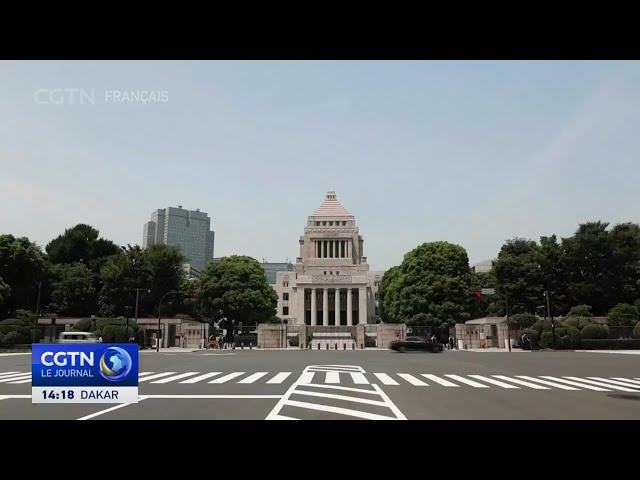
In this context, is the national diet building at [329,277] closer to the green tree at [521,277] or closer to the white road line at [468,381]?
the green tree at [521,277]

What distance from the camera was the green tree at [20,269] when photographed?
44812mm

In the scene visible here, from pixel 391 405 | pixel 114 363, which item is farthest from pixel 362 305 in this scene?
pixel 114 363

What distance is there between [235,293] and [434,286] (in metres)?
23.7

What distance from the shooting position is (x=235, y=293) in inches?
2349

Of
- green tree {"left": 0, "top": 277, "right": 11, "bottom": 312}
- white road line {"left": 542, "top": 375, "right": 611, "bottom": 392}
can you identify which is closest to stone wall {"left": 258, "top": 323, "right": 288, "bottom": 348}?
green tree {"left": 0, "top": 277, "right": 11, "bottom": 312}

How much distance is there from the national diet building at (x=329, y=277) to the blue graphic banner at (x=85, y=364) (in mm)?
68452

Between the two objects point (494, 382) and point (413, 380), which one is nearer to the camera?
point (494, 382)

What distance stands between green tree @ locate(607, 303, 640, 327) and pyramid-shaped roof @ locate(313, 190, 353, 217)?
61154 mm

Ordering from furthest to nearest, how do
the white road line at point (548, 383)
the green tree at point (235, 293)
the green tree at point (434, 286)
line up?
the green tree at point (235, 293), the green tree at point (434, 286), the white road line at point (548, 383)

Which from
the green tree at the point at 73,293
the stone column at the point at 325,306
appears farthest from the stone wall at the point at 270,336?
the stone column at the point at 325,306

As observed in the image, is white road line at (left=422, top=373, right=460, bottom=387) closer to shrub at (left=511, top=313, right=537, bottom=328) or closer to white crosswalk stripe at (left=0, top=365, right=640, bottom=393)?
white crosswalk stripe at (left=0, top=365, right=640, bottom=393)

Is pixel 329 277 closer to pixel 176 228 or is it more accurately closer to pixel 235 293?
pixel 235 293
